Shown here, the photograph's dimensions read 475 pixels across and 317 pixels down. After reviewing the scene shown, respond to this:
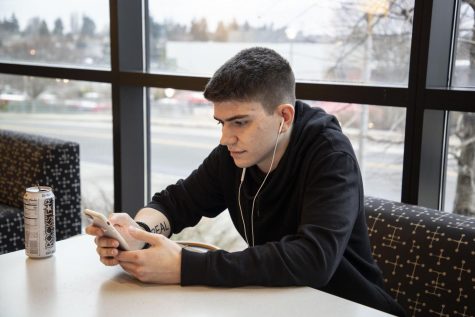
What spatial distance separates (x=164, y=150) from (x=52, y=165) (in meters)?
0.59

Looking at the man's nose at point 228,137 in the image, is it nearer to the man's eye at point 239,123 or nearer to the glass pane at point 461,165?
the man's eye at point 239,123

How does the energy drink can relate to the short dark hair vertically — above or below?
below

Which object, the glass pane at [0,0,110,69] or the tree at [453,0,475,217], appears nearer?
the tree at [453,0,475,217]

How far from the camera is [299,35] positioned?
2490 mm

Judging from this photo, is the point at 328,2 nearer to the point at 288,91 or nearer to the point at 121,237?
the point at 288,91

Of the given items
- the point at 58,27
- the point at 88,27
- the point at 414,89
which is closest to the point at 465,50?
the point at 414,89

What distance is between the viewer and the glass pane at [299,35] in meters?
2.21

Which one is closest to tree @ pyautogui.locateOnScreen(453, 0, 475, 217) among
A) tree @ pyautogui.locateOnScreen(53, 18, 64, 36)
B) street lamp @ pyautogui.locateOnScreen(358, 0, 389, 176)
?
street lamp @ pyautogui.locateOnScreen(358, 0, 389, 176)

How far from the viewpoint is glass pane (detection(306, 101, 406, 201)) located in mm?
2221

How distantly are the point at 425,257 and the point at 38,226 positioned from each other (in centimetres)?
109

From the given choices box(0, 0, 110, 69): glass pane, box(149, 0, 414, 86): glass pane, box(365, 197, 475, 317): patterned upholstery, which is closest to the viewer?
box(365, 197, 475, 317): patterned upholstery

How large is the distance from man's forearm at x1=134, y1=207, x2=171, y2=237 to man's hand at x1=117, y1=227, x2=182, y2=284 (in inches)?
12.0

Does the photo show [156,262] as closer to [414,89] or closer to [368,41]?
[414,89]

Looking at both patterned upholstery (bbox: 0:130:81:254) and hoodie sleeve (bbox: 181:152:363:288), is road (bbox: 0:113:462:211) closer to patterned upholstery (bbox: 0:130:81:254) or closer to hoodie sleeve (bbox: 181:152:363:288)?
patterned upholstery (bbox: 0:130:81:254)
